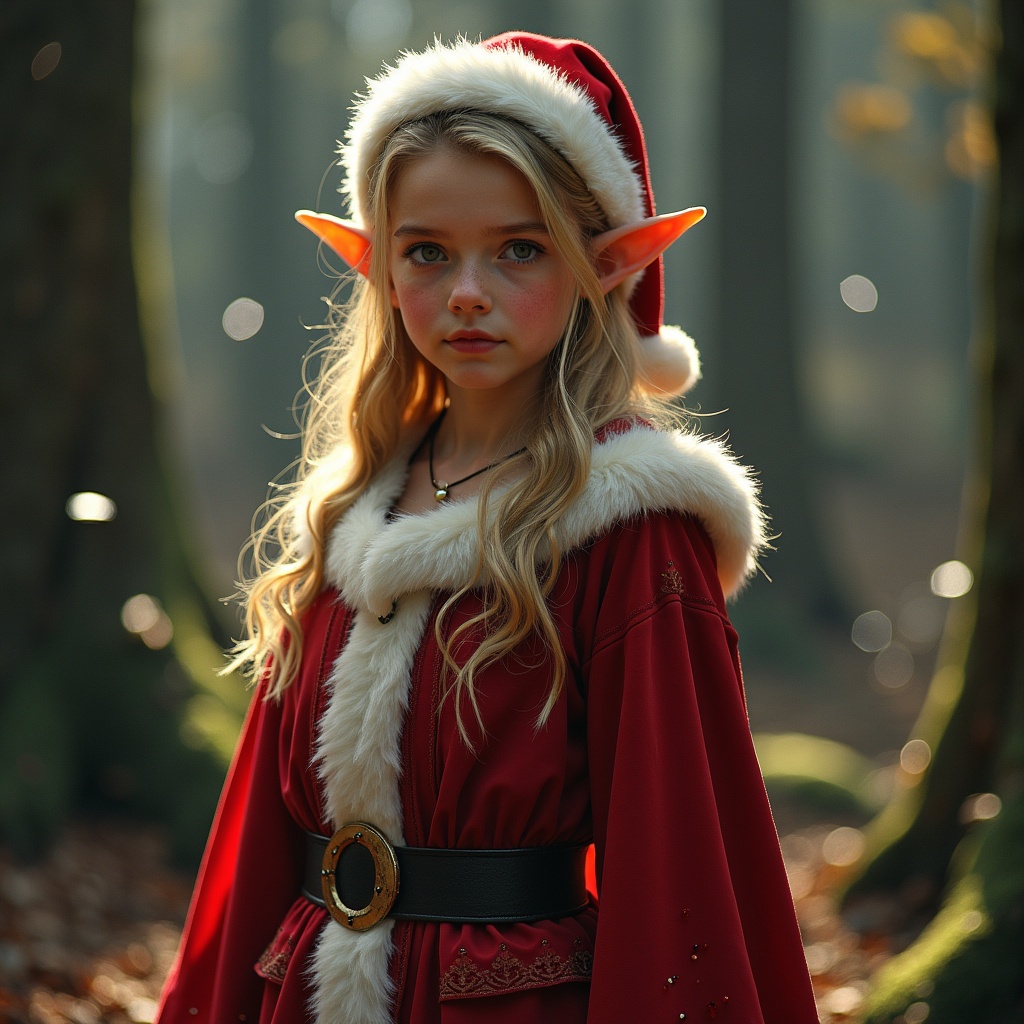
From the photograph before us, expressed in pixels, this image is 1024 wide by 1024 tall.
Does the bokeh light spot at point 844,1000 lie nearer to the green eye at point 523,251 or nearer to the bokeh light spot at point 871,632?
the green eye at point 523,251

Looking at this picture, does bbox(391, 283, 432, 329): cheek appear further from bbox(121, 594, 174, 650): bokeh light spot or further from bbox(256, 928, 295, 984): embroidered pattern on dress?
bbox(121, 594, 174, 650): bokeh light spot

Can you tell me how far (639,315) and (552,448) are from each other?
0.45 m

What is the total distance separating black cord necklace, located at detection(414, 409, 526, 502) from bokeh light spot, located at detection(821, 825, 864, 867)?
3.57 m

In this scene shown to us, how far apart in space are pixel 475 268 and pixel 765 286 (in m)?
9.05

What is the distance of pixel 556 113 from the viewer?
204 cm

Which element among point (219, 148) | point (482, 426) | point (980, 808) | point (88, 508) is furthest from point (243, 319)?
point (482, 426)

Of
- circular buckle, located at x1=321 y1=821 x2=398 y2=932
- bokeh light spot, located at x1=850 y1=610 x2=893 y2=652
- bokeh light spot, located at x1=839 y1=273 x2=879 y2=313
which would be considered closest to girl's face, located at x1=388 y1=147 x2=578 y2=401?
circular buckle, located at x1=321 y1=821 x2=398 y2=932

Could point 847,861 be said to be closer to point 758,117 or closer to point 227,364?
point 758,117

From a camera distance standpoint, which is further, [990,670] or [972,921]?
[990,670]

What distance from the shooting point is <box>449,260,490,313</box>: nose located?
1977mm

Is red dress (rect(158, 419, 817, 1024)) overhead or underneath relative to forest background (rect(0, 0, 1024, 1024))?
underneath

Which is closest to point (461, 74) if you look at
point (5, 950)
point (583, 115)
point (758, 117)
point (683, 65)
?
point (583, 115)

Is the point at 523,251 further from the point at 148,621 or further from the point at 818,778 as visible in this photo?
the point at 818,778

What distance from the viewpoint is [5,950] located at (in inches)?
148
